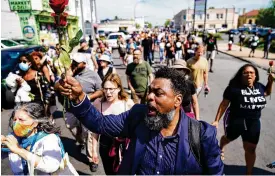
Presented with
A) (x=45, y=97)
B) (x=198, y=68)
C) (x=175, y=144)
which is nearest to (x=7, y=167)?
(x=45, y=97)

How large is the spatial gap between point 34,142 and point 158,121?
3.25 feet

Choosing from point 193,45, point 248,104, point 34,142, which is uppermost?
point 193,45

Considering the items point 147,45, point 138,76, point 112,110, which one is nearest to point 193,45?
point 147,45

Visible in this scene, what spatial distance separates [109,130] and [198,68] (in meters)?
3.44

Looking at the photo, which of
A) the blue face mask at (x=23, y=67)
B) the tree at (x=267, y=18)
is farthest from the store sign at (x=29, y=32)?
the tree at (x=267, y=18)

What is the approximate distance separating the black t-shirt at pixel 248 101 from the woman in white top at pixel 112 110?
1.46 metres

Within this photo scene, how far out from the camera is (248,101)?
3113 mm

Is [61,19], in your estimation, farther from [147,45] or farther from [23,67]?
[147,45]

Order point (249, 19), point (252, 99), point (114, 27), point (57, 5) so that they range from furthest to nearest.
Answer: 1. point (249, 19)
2. point (114, 27)
3. point (252, 99)
4. point (57, 5)

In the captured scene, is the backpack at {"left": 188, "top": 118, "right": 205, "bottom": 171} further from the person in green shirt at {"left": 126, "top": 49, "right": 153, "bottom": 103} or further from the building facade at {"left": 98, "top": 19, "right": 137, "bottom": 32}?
the building facade at {"left": 98, "top": 19, "right": 137, "bottom": 32}

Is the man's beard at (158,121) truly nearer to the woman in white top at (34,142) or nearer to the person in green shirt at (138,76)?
the woman in white top at (34,142)

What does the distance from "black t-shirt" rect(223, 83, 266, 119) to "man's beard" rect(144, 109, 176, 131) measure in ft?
6.42

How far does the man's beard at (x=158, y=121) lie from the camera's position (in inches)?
59.9

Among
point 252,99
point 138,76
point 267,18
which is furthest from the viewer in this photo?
point 267,18
